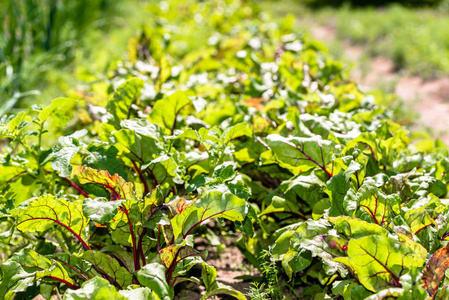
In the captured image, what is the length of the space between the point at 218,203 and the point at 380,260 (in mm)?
523

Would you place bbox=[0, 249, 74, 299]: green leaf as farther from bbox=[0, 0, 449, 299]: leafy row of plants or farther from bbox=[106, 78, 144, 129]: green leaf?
bbox=[106, 78, 144, 129]: green leaf

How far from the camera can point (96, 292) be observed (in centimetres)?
114

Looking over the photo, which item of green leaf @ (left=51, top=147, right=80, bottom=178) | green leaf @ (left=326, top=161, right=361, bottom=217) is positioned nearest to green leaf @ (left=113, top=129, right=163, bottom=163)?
green leaf @ (left=51, top=147, right=80, bottom=178)

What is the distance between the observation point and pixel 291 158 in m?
1.74

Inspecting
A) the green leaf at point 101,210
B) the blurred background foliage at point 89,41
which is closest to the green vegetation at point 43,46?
the blurred background foliage at point 89,41

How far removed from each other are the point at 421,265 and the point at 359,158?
1.70 ft

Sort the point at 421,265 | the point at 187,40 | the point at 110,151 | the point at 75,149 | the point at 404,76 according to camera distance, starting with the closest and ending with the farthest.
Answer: the point at 421,265
the point at 75,149
the point at 110,151
the point at 187,40
the point at 404,76

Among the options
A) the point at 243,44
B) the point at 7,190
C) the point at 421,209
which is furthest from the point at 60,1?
the point at 421,209

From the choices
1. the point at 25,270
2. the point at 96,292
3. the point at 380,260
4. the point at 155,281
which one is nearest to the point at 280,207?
the point at 380,260

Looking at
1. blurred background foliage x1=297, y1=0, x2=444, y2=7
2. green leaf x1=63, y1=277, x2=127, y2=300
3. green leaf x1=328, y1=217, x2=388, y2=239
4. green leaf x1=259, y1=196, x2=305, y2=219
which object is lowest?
blurred background foliage x1=297, y1=0, x2=444, y2=7

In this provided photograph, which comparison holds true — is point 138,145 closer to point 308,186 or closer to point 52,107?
point 52,107

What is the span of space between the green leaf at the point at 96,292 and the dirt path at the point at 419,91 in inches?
134

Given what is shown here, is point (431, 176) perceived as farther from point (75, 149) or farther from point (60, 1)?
point (60, 1)

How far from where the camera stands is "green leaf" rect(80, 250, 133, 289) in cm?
148
